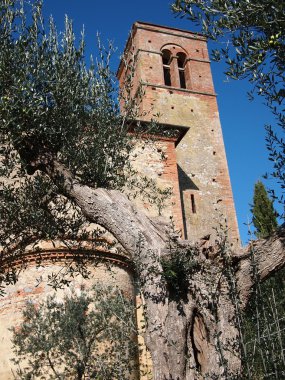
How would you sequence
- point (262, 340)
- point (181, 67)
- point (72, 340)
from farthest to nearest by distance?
point (181, 67), point (72, 340), point (262, 340)

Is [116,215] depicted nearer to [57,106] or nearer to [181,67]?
[57,106]

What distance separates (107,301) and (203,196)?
8.50 metres

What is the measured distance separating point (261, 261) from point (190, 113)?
45.0 ft

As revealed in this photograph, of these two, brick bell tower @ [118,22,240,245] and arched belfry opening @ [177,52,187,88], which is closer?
brick bell tower @ [118,22,240,245]

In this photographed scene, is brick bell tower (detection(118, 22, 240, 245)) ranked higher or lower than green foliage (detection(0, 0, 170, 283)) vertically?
higher

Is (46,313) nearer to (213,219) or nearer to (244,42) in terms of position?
(244,42)

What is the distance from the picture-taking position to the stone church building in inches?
298

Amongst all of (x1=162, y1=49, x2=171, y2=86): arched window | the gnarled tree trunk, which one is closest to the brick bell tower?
(x1=162, y1=49, x2=171, y2=86): arched window

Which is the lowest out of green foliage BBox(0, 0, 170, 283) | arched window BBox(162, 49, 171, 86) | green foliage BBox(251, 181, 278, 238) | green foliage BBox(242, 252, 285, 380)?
green foliage BBox(242, 252, 285, 380)

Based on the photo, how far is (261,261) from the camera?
3941 mm

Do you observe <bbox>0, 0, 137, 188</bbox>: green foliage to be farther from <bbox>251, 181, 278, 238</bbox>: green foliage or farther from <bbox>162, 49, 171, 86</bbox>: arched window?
<bbox>162, 49, 171, 86</bbox>: arched window

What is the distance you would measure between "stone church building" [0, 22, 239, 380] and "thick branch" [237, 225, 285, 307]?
137 inches

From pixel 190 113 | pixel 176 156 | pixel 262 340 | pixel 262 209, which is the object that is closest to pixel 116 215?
pixel 262 340

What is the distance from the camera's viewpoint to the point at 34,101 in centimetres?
466
